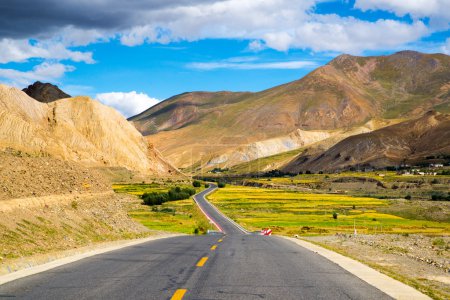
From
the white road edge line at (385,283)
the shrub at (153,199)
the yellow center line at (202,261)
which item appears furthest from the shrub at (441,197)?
the yellow center line at (202,261)

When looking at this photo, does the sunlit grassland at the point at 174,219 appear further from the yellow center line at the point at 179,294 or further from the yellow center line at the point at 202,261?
the yellow center line at the point at 179,294

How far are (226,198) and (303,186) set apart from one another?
5424cm

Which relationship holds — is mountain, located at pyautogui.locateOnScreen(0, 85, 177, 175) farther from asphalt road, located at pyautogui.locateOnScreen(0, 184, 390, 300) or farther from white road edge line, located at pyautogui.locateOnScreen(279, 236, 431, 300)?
white road edge line, located at pyautogui.locateOnScreen(279, 236, 431, 300)

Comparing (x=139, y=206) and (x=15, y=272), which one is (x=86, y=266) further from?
(x=139, y=206)

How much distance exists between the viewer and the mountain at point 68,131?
5901 inches

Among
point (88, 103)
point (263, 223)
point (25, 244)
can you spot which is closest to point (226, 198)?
point (263, 223)

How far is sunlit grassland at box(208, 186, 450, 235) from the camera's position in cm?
6975

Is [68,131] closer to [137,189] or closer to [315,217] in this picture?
[137,189]

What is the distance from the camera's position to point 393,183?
15975 centimetres

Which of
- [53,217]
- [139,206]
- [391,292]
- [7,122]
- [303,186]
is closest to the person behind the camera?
[391,292]

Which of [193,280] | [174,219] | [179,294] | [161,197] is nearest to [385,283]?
[193,280]

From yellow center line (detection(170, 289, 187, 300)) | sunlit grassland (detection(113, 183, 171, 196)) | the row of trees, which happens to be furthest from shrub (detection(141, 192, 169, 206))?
yellow center line (detection(170, 289, 187, 300))

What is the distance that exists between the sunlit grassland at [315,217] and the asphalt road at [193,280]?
44949 millimetres

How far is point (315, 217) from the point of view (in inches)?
3435
